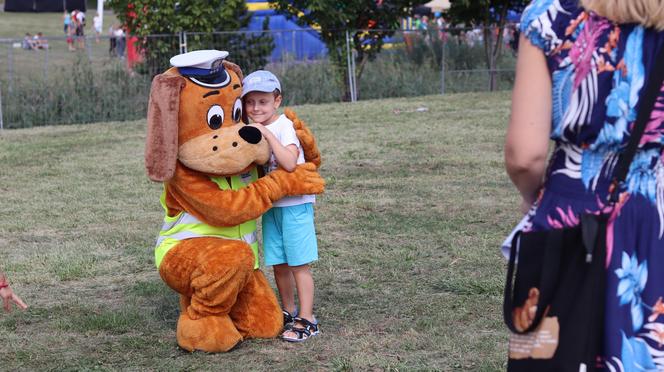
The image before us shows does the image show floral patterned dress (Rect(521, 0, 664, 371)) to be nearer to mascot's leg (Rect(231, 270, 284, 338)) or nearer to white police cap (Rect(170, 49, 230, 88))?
white police cap (Rect(170, 49, 230, 88))

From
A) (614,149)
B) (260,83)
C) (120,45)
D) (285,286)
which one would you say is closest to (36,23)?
(120,45)

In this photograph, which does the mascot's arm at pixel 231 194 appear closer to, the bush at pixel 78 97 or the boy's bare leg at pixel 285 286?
the boy's bare leg at pixel 285 286

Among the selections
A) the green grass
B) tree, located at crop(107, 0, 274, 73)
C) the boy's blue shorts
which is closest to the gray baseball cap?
the boy's blue shorts

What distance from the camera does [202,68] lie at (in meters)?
4.82

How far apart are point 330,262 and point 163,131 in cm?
212

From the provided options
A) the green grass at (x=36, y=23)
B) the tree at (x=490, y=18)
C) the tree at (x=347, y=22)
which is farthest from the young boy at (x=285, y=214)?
the green grass at (x=36, y=23)

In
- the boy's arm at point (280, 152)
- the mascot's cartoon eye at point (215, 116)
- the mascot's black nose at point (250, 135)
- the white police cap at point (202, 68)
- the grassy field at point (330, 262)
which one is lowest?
the grassy field at point (330, 262)

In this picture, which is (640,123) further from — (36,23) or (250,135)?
A: (36,23)

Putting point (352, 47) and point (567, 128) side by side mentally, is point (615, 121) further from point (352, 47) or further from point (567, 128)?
point (352, 47)

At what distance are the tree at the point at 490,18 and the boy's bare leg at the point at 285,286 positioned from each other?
14402 mm

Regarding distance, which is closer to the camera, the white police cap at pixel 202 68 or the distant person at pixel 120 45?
the white police cap at pixel 202 68

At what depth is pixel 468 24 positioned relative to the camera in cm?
2031

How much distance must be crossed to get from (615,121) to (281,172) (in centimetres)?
256

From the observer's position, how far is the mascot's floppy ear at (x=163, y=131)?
4.63 meters
